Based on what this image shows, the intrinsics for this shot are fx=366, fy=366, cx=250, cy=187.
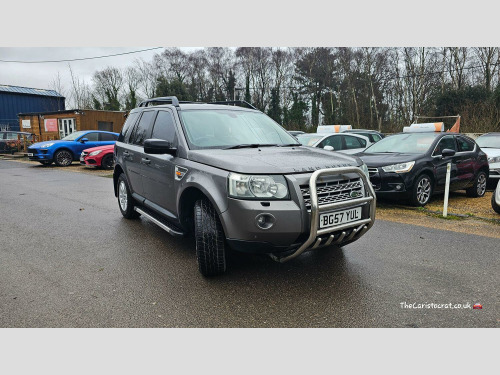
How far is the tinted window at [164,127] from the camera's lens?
178 inches

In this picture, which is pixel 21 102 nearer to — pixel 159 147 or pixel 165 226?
pixel 165 226

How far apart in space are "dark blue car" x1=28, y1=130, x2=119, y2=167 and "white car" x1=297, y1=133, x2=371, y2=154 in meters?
10.1

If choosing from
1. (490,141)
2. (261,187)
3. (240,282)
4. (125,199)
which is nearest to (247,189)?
(261,187)

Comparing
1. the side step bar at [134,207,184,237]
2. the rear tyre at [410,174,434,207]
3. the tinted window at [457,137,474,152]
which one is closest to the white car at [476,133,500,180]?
the tinted window at [457,137,474,152]

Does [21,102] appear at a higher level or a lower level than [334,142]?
higher

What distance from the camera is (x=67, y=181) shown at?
38.6 feet

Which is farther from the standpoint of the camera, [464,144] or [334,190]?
[464,144]

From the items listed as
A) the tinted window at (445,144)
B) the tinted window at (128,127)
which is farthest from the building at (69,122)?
the tinted window at (445,144)

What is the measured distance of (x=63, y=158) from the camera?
16.8m

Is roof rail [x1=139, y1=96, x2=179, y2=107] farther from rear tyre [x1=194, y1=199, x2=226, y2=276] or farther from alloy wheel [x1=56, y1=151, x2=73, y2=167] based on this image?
alloy wheel [x1=56, y1=151, x2=73, y2=167]

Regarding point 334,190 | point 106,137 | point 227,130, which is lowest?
point 334,190

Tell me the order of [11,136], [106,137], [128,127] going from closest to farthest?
1. [128,127]
2. [106,137]
3. [11,136]

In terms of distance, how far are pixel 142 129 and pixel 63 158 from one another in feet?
43.4

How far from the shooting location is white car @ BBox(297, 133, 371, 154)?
11.2 meters
